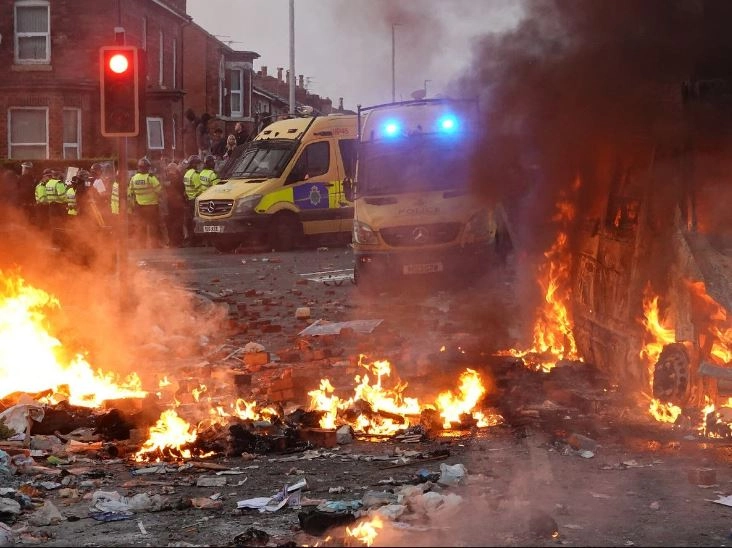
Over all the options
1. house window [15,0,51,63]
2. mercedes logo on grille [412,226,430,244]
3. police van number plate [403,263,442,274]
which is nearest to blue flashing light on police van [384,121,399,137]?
mercedes logo on grille [412,226,430,244]

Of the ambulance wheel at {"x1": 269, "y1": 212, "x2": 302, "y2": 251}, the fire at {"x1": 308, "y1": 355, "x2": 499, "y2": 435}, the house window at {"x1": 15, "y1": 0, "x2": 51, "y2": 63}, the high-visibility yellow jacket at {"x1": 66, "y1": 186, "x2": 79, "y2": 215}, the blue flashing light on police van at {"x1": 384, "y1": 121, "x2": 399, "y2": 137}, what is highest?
the house window at {"x1": 15, "y1": 0, "x2": 51, "y2": 63}

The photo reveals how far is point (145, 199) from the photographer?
22.7 m

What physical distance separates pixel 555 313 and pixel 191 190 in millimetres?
14891

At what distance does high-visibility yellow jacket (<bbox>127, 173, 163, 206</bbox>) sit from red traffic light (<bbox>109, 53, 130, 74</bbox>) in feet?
38.7

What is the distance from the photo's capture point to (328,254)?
21.1 metres

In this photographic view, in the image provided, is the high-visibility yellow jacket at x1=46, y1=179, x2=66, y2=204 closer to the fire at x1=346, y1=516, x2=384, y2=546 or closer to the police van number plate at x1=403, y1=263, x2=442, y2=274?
the police van number plate at x1=403, y1=263, x2=442, y2=274

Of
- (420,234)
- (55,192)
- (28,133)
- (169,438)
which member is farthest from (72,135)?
(169,438)

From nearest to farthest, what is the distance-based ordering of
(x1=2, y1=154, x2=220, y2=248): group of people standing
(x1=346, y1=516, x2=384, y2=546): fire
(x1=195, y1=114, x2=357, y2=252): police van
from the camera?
(x1=346, y1=516, x2=384, y2=546): fire
(x1=2, y1=154, x2=220, y2=248): group of people standing
(x1=195, y1=114, x2=357, y2=252): police van

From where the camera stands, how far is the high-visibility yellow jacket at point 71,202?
20.8 metres

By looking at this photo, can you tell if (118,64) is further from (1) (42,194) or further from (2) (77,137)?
(2) (77,137)

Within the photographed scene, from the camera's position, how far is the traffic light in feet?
35.6

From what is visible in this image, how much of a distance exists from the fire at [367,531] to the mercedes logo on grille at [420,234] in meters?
9.30

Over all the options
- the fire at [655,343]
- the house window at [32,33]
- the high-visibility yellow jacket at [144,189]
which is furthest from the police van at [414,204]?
the house window at [32,33]

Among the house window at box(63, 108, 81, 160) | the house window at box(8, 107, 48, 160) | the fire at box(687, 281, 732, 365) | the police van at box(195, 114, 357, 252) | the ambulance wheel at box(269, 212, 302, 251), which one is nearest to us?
the fire at box(687, 281, 732, 365)
